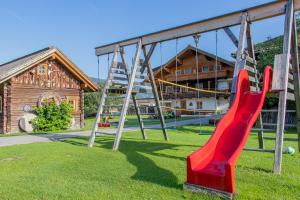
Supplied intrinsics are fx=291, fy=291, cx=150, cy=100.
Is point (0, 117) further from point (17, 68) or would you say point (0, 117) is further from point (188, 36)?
point (188, 36)

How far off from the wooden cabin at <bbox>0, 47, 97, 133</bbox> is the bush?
21.0 inches

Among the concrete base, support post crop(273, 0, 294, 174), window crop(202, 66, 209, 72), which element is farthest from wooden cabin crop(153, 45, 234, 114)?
the concrete base

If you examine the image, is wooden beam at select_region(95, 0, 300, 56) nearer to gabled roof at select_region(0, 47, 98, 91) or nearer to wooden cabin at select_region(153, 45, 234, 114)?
gabled roof at select_region(0, 47, 98, 91)

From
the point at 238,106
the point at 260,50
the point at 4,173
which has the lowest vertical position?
the point at 4,173

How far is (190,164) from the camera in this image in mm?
3859

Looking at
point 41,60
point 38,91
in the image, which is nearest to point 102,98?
point 41,60

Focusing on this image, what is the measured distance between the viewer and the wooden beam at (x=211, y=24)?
555cm

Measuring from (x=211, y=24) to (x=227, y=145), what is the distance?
126 inches

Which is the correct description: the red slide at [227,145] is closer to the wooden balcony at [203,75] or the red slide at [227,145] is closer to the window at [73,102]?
the window at [73,102]

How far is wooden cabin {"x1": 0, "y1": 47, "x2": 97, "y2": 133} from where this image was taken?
52.2 feet

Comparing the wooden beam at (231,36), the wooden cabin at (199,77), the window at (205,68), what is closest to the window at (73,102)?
the wooden cabin at (199,77)

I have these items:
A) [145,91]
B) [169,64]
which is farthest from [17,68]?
[169,64]

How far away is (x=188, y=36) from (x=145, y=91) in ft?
8.12

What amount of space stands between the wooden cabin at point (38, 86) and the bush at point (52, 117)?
0.53 meters
